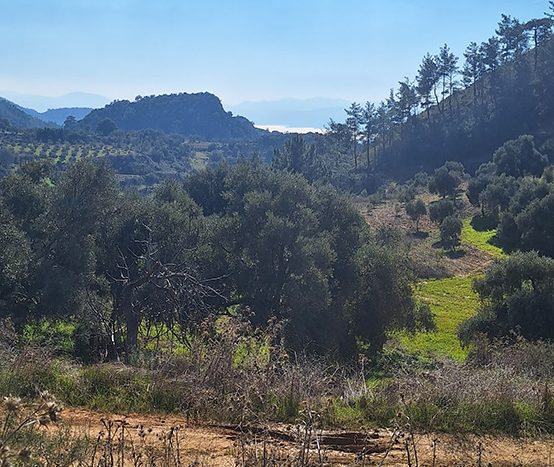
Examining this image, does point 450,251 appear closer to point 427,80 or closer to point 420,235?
point 420,235

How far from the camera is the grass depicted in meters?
35.3

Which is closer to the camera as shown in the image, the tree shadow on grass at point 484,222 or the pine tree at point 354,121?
the tree shadow on grass at point 484,222

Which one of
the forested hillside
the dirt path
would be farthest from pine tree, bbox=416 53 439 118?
the dirt path

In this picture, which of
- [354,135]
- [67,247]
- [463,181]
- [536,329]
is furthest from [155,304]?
[354,135]

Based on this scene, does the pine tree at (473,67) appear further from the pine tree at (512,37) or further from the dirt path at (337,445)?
the dirt path at (337,445)

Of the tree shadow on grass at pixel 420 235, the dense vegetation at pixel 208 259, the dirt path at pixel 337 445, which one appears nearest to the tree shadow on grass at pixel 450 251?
Result: the tree shadow on grass at pixel 420 235

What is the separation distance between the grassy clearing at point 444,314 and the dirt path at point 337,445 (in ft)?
40.4

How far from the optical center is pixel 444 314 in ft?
81.8

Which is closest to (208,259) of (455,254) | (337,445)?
(337,445)

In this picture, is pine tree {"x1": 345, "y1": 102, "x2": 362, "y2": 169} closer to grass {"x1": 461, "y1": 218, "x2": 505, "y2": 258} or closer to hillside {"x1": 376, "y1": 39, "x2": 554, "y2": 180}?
hillside {"x1": 376, "y1": 39, "x2": 554, "y2": 180}

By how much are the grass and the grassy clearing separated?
4.83m

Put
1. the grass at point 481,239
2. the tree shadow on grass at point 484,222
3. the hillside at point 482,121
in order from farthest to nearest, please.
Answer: the hillside at point 482,121, the tree shadow on grass at point 484,222, the grass at point 481,239

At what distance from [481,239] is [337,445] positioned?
35688mm

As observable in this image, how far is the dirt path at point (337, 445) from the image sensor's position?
16.2 feet
